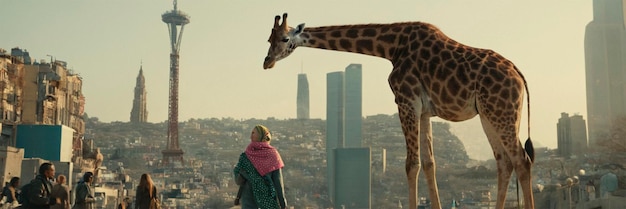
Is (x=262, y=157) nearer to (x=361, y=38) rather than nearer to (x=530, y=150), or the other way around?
(x=361, y=38)

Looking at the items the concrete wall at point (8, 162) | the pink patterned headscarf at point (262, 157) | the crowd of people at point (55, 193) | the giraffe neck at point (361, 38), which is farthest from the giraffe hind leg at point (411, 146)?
the concrete wall at point (8, 162)

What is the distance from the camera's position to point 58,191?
14.9m

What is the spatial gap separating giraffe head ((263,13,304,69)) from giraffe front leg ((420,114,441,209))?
251 cm

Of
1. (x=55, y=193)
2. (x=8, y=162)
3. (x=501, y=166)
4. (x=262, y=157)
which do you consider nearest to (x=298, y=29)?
(x=262, y=157)

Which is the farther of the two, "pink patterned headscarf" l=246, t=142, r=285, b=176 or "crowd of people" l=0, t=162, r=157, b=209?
"crowd of people" l=0, t=162, r=157, b=209

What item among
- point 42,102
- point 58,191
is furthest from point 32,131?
point 58,191

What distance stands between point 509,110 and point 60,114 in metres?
90.0

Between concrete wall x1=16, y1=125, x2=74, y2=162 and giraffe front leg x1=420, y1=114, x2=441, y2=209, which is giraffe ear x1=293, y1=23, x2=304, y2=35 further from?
concrete wall x1=16, y1=125, x2=74, y2=162

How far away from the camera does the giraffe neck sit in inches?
528

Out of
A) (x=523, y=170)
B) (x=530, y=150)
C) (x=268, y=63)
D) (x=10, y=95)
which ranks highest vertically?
(x=10, y=95)

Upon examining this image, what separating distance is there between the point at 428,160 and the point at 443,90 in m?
1.16

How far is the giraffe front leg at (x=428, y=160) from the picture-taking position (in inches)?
506

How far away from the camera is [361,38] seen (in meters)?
13.8

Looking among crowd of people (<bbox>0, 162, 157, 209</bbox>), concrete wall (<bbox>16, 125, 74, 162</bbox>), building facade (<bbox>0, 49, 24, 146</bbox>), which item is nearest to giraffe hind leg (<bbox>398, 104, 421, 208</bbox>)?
crowd of people (<bbox>0, 162, 157, 209</bbox>)
